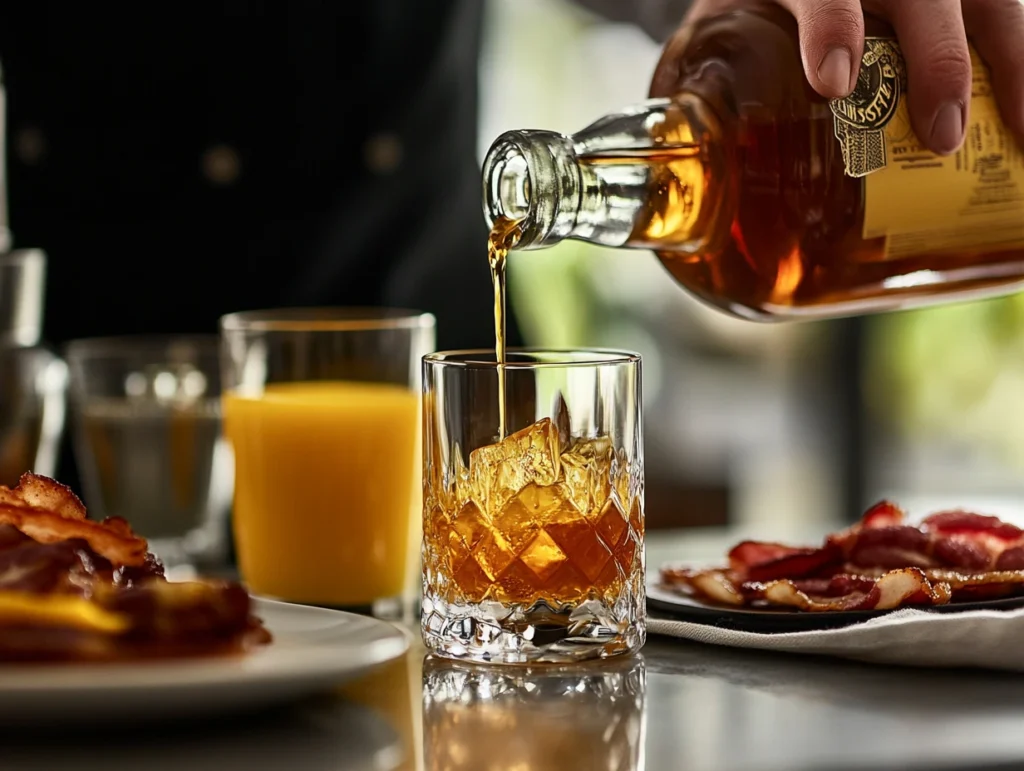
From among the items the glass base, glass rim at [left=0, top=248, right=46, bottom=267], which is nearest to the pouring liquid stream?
the glass base

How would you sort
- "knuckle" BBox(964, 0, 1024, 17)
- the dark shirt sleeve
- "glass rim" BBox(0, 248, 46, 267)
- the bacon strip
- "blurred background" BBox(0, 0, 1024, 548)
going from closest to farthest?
the bacon strip → "knuckle" BBox(964, 0, 1024, 17) → "glass rim" BBox(0, 248, 46, 267) → the dark shirt sleeve → "blurred background" BBox(0, 0, 1024, 548)

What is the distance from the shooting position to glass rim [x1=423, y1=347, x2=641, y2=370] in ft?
2.96

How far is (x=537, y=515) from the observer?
90 centimetres

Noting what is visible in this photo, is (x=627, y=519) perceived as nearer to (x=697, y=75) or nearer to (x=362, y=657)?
(x=362, y=657)

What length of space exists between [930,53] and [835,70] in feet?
0.29

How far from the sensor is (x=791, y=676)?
908 millimetres

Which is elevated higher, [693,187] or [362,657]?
[693,187]

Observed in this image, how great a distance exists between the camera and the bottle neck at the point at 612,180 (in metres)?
0.99

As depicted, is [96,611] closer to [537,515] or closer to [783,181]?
[537,515]

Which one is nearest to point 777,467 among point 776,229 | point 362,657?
point 776,229

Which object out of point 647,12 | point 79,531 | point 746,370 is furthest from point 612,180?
point 746,370

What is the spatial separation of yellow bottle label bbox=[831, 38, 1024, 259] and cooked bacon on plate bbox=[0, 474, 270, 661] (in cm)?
55

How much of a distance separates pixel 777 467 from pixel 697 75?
3094 millimetres

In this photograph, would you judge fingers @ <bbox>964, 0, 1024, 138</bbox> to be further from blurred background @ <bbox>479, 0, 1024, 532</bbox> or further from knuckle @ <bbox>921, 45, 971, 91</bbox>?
blurred background @ <bbox>479, 0, 1024, 532</bbox>
